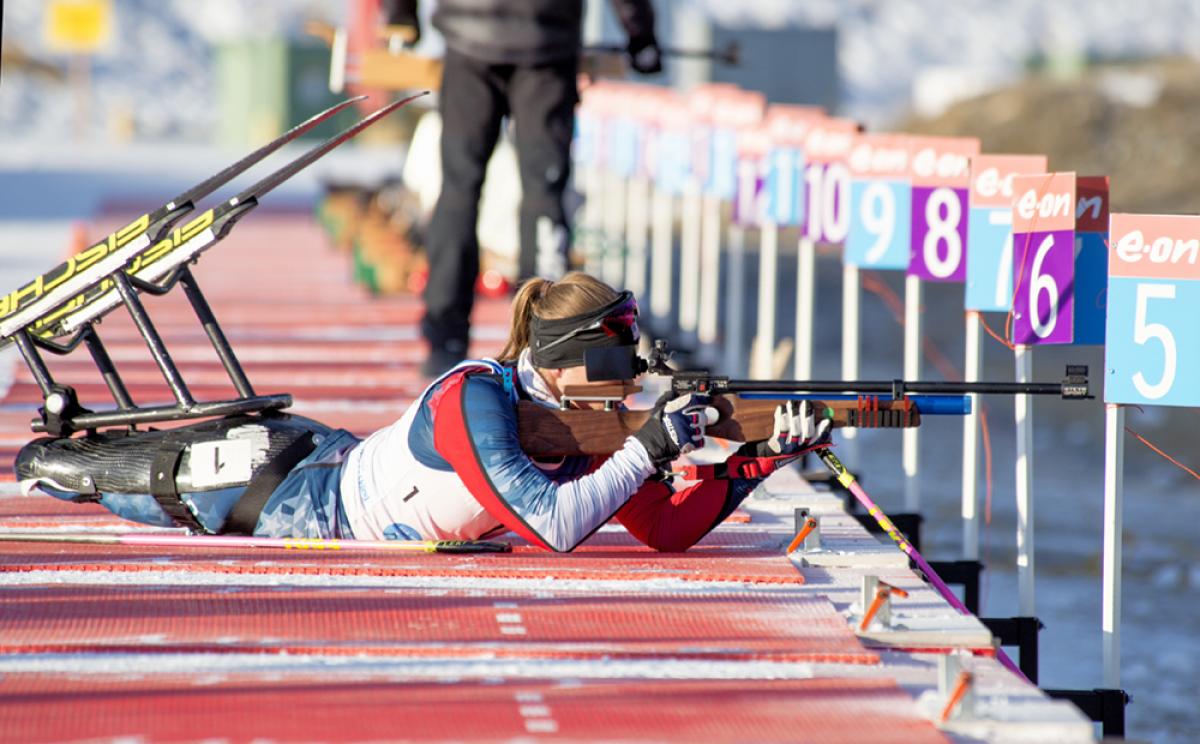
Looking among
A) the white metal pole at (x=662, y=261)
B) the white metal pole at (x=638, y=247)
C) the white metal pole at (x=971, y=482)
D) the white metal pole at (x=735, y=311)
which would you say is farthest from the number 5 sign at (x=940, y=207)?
the white metal pole at (x=662, y=261)

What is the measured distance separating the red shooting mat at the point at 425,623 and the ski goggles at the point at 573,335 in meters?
0.55

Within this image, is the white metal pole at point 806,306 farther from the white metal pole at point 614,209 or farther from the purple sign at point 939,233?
the white metal pole at point 614,209

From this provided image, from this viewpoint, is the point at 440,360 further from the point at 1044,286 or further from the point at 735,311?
the point at 1044,286

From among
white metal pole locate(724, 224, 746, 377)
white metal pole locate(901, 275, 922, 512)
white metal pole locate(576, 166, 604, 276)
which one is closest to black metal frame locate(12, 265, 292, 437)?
white metal pole locate(901, 275, 922, 512)

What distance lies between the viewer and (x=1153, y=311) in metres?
4.48

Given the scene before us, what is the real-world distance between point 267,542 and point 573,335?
87 centimetres

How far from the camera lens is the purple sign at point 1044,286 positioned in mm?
5113

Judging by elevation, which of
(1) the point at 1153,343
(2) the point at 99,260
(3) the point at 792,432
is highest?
(2) the point at 99,260

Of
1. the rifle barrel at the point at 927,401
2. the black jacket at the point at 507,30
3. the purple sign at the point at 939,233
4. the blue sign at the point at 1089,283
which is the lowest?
the rifle barrel at the point at 927,401

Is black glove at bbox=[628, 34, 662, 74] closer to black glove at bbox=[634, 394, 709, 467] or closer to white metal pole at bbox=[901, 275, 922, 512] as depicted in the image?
white metal pole at bbox=[901, 275, 922, 512]

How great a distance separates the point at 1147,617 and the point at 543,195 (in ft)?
10.4

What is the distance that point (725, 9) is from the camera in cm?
8712

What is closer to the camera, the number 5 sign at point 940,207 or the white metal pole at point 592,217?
the number 5 sign at point 940,207

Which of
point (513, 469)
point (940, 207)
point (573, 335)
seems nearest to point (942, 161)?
point (940, 207)
